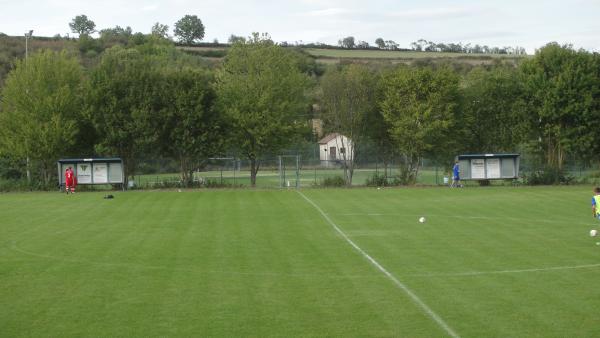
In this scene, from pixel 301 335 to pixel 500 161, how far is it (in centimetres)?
4221

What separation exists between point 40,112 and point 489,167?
102 feet

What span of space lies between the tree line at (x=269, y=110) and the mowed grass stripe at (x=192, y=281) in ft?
70.1

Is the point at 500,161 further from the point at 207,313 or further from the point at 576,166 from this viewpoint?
the point at 207,313

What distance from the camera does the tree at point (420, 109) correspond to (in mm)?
52188

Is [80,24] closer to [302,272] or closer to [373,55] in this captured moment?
[373,55]

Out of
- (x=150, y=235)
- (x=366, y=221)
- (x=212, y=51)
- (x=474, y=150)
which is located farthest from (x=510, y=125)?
(x=212, y=51)

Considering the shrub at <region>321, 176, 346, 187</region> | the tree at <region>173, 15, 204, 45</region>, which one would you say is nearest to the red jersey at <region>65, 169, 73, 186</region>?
the shrub at <region>321, 176, 346, 187</region>

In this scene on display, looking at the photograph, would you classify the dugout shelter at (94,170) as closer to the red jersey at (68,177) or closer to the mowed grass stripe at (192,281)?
the red jersey at (68,177)

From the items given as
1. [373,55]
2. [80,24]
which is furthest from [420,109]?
[80,24]

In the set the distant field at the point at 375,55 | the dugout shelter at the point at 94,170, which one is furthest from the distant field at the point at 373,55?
the dugout shelter at the point at 94,170

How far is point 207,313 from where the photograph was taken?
43.8 ft

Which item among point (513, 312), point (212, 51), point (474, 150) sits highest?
point (212, 51)

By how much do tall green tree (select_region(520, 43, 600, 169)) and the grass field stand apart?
1927cm

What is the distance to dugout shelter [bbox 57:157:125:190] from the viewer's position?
165 feet
